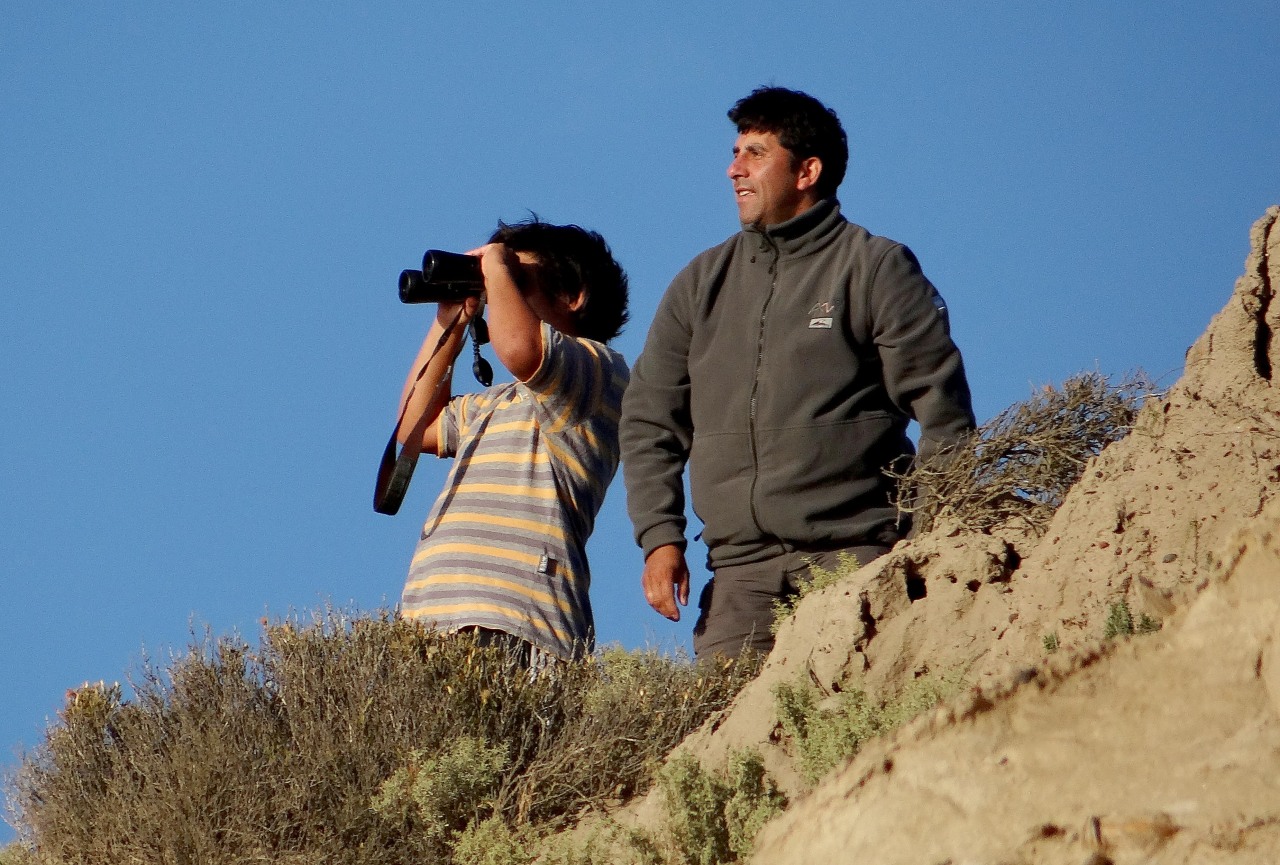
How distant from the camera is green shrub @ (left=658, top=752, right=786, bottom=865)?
153 inches

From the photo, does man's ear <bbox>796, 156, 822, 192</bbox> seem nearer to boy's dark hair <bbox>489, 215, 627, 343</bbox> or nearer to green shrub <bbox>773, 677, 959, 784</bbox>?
boy's dark hair <bbox>489, 215, 627, 343</bbox>

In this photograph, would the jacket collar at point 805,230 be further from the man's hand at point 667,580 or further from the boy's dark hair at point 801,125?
the man's hand at point 667,580

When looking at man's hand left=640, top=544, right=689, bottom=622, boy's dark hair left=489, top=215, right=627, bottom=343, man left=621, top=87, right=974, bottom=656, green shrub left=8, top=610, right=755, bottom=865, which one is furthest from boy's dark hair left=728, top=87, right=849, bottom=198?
green shrub left=8, top=610, right=755, bottom=865

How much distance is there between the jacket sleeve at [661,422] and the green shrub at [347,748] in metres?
0.59

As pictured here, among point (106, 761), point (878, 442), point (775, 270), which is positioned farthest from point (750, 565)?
point (106, 761)

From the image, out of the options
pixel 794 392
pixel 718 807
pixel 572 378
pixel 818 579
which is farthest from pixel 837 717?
pixel 572 378

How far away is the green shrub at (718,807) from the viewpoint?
389 cm

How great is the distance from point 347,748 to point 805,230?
2263mm

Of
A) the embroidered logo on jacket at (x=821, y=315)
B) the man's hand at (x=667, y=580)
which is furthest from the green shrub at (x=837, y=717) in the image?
the embroidered logo on jacket at (x=821, y=315)

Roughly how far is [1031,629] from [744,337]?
5.32 feet

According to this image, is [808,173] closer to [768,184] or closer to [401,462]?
[768,184]

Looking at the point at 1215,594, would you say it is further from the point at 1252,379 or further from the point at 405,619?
the point at 405,619

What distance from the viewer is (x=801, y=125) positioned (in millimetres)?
5637

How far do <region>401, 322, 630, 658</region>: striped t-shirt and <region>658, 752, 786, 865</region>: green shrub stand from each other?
1555 mm
